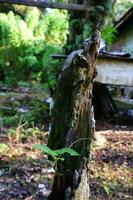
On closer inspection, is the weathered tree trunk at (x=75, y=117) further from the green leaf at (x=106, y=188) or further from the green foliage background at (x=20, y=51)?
the green foliage background at (x=20, y=51)

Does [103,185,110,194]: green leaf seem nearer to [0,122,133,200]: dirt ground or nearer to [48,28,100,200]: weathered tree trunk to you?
[0,122,133,200]: dirt ground

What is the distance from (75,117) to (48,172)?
5.20 feet

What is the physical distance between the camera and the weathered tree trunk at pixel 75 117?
3.31 meters

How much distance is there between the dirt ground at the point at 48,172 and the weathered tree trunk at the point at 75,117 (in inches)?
30.5

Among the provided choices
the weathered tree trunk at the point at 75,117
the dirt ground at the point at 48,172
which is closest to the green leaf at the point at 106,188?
the dirt ground at the point at 48,172

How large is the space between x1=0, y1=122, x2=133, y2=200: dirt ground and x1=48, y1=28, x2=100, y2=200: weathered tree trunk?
0.78 metres

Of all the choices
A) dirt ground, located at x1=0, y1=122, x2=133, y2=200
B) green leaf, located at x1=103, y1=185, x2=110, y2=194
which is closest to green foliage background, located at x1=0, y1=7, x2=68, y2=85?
dirt ground, located at x1=0, y1=122, x2=133, y2=200

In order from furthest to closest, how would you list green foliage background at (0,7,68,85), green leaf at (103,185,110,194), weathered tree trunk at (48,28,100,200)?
green foliage background at (0,7,68,85) → green leaf at (103,185,110,194) → weathered tree trunk at (48,28,100,200)

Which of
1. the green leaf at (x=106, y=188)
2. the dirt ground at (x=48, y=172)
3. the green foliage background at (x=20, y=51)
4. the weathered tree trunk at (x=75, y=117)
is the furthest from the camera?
the green foliage background at (x=20, y=51)

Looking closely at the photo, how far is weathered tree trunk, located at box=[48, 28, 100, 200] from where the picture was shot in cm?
331

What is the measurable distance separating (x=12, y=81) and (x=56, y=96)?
975 centimetres

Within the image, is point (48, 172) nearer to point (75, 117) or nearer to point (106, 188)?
point (106, 188)

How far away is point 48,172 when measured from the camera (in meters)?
4.75

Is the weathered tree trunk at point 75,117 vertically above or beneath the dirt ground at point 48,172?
above
